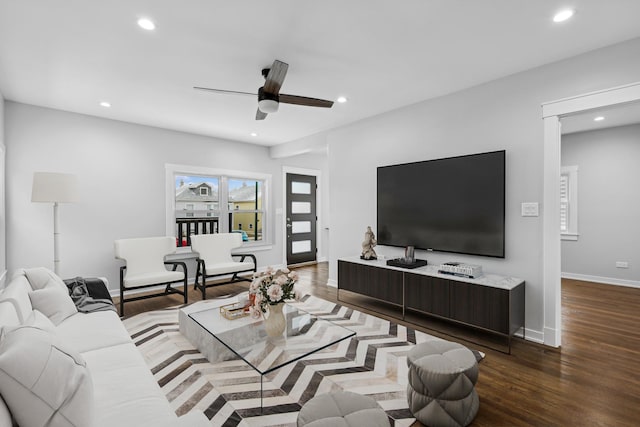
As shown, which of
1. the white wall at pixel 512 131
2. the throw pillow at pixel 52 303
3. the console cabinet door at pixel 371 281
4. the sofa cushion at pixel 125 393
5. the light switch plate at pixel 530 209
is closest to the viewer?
the sofa cushion at pixel 125 393

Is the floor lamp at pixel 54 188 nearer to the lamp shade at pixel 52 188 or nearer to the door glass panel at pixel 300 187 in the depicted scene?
the lamp shade at pixel 52 188

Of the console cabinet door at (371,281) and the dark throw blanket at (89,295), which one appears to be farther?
the console cabinet door at (371,281)

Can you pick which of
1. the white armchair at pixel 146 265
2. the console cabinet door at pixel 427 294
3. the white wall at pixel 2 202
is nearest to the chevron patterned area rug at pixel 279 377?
the console cabinet door at pixel 427 294

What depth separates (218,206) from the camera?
5875mm

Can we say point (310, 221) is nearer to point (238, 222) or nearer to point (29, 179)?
point (238, 222)

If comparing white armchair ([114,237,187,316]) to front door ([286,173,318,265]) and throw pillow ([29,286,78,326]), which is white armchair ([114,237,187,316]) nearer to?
throw pillow ([29,286,78,326])

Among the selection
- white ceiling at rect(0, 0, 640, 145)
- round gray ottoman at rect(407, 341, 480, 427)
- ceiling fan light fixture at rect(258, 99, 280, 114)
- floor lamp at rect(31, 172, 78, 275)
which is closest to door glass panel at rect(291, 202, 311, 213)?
white ceiling at rect(0, 0, 640, 145)

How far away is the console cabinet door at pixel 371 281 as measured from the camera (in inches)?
147

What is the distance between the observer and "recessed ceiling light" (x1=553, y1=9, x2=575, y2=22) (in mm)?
2201

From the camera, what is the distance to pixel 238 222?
627 cm

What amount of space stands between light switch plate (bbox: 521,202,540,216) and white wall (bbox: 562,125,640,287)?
3.46 metres

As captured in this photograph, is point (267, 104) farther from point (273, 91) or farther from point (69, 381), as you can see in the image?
point (69, 381)

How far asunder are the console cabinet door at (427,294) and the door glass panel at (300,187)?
13.5 ft

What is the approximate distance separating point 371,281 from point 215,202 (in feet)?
11.0
